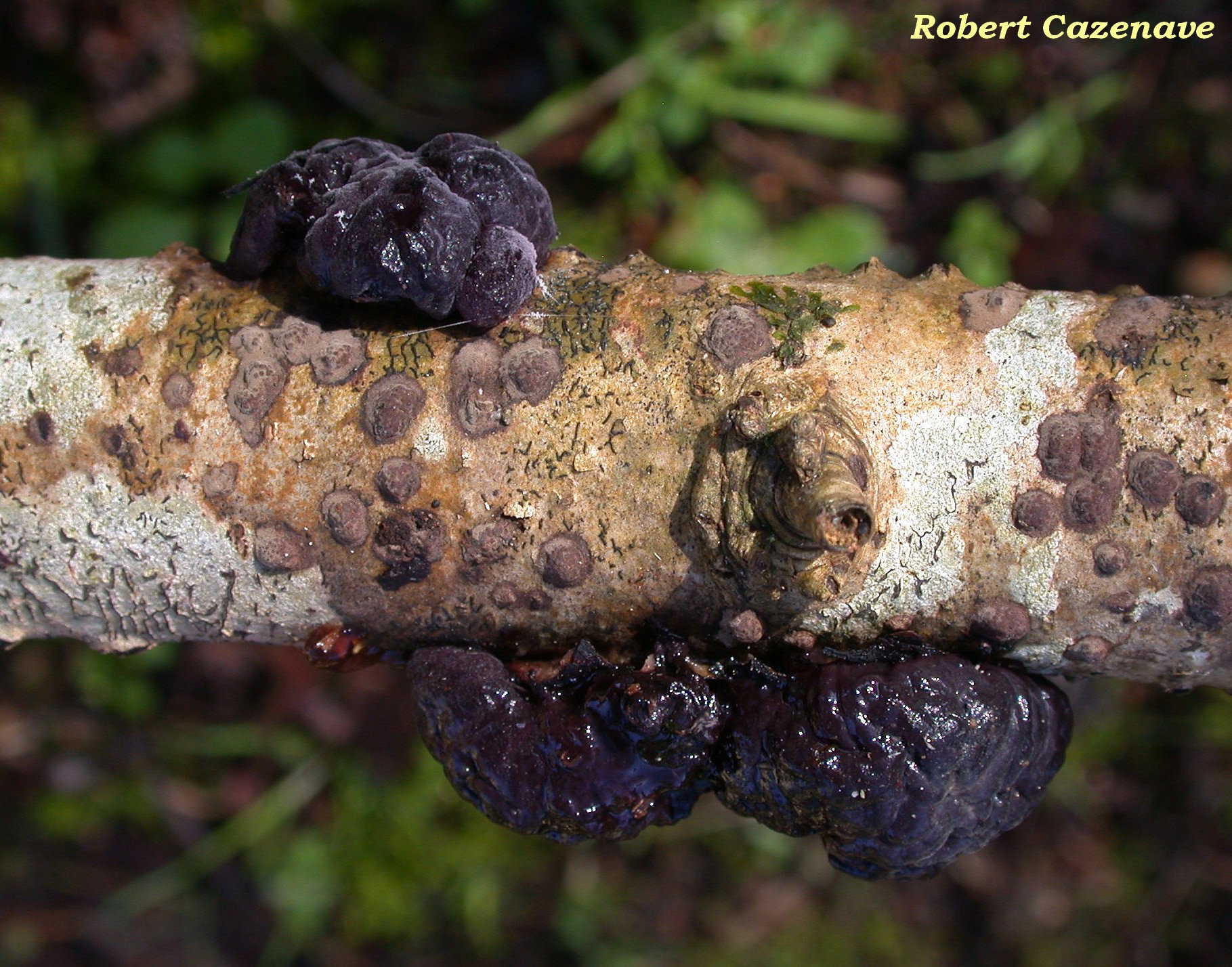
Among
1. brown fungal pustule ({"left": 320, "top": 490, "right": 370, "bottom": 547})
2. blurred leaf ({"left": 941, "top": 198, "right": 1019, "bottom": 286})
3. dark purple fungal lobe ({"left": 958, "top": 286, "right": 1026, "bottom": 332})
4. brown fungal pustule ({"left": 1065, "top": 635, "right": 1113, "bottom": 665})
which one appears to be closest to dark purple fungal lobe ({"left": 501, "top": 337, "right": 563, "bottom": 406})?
brown fungal pustule ({"left": 320, "top": 490, "right": 370, "bottom": 547})

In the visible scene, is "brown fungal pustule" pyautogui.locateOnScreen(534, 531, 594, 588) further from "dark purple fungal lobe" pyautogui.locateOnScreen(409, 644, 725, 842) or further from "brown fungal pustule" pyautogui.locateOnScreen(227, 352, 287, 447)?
"brown fungal pustule" pyautogui.locateOnScreen(227, 352, 287, 447)

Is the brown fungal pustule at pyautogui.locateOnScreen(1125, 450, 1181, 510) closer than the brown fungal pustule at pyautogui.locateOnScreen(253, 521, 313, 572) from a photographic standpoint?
Yes

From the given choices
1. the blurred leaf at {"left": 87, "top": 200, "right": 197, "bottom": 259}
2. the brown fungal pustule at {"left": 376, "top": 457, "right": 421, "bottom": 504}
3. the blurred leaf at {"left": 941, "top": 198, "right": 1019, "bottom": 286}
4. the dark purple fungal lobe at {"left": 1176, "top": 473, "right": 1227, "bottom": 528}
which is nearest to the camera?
the dark purple fungal lobe at {"left": 1176, "top": 473, "right": 1227, "bottom": 528}

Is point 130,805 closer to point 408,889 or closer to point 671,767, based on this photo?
point 408,889

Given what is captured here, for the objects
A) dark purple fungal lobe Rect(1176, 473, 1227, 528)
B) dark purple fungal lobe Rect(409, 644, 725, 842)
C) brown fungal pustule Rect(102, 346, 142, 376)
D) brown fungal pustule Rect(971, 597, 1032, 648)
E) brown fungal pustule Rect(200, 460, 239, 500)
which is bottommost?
dark purple fungal lobe Rect(409, 644, 725, 842)

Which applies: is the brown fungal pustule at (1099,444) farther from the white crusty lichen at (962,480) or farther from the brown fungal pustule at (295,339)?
the brown fungal pustule at (295,339)

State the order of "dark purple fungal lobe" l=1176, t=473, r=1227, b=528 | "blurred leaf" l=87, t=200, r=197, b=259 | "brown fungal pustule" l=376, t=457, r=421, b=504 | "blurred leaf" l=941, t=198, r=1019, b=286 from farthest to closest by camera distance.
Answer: "blurred leaf" l=941, t=198, r=1019, b=286
"blurred leaf" l=87, t=200, r=197, b=259
"brown fungal pustule" l=376, t=457, r=421, b=504
"dark purple fungal lobe" l=1176, t=473, r=1227, b=528

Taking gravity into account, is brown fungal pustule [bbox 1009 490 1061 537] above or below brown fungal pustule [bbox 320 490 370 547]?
above

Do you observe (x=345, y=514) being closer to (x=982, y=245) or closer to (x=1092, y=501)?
(x=1092, y=501)
